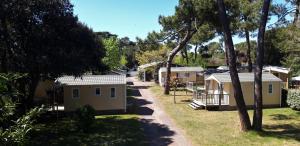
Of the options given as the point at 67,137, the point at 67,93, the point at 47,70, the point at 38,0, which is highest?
the point at 38,0

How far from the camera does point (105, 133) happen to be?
67.0 ft

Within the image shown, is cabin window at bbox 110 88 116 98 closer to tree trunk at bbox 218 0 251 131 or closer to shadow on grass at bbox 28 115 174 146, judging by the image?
shadow on grass at bbox 28 115 174 146

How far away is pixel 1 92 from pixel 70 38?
16.5 metres

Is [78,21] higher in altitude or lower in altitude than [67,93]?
higher

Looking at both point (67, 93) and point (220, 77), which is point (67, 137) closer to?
point (67, 93)

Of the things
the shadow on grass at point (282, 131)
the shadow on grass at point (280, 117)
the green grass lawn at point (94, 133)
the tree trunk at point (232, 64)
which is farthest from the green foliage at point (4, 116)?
the shadow on grass at point (280, 117)

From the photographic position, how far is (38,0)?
20453 millimetres

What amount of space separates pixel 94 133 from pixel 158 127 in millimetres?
4098

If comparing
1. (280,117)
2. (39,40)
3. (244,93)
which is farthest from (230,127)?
(39,40)

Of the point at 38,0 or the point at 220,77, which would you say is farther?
the point at 220,77

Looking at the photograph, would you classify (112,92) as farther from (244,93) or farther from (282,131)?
(282,131)

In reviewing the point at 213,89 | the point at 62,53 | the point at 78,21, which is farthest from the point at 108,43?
the point at 62,53

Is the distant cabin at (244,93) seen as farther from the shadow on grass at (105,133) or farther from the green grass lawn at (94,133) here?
the green grass lawn at (94,133)

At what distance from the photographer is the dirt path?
18344mm
